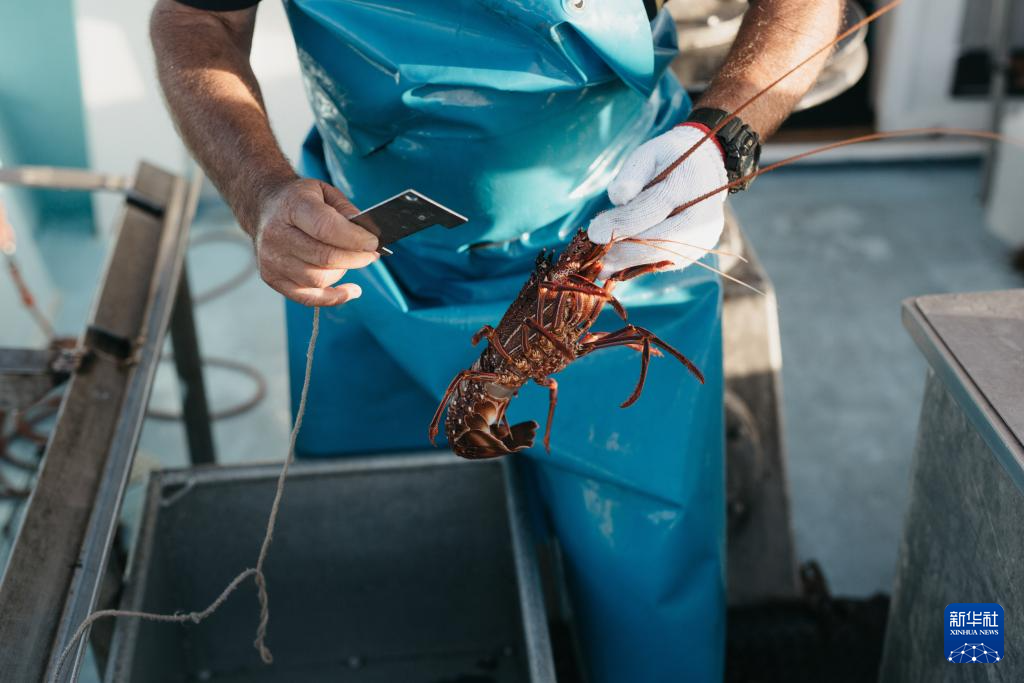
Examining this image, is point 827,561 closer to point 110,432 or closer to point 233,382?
point 110,432

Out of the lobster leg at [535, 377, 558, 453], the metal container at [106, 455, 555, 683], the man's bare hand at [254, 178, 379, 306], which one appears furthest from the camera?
the metal container at [106, 455, 555, 683]

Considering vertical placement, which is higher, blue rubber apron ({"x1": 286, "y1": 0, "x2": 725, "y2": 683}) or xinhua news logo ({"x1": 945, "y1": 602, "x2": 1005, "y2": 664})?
blue rubber apron ({"x1": 286, "y1": 0, "x2": 725, "y2": 683})

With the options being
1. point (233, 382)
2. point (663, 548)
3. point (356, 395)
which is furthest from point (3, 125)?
point (663, 548)

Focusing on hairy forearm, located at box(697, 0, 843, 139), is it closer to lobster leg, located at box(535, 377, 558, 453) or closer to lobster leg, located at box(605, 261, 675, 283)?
lobster leg, located at box(605, 261, 675, 283)

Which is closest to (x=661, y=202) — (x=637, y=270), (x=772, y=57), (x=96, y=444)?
(x=637, y=270)

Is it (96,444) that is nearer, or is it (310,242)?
(310,242)

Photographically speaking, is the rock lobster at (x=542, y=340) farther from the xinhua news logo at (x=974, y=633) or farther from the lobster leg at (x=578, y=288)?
the xinhua news logo at (x=974, y=633)

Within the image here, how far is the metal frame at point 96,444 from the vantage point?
1.47 meters

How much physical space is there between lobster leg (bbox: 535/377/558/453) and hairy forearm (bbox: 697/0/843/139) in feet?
1.78

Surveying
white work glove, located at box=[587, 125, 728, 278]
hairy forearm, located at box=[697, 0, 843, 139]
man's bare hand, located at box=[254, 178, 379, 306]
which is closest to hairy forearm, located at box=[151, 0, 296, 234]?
man's bare hand, located at box=[254, 178, 379, 306]

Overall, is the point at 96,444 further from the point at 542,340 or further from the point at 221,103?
the point at 542,340

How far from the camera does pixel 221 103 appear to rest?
1719 mm

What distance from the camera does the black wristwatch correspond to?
5.24 ft

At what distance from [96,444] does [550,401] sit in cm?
81
